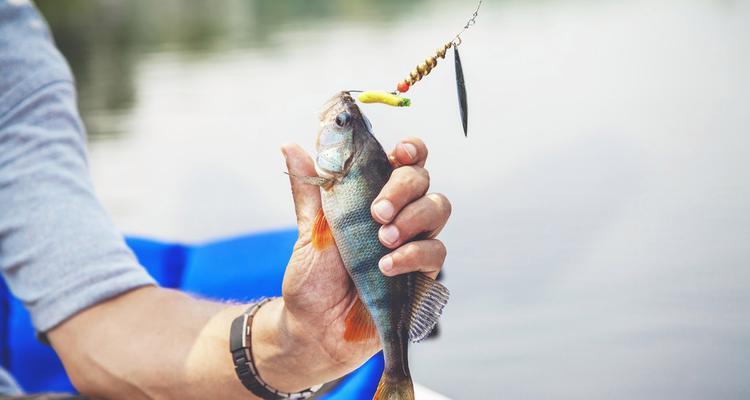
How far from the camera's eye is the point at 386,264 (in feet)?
4.03

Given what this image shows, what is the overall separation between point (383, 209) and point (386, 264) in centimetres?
9

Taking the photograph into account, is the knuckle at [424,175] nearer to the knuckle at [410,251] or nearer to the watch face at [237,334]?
the knuckle at [410,251]

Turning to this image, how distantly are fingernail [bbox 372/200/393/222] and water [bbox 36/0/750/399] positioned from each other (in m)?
0.25

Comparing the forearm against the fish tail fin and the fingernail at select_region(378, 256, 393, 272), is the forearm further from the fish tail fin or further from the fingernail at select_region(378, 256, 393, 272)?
the fingernail at select_region(378, 256, 393, 272)

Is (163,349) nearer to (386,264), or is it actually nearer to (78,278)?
(78,278)

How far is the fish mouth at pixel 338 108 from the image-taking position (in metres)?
1.32

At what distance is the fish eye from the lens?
4.29 feet

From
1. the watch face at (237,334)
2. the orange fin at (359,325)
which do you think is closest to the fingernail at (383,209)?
the orange fin at (359,325)

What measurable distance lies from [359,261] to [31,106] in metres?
1.36

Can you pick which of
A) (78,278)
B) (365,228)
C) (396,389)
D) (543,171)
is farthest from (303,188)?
(543,171)

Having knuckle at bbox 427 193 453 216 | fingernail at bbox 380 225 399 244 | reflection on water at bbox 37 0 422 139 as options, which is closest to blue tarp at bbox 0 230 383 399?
knuckle at bbox 427 193 453 216

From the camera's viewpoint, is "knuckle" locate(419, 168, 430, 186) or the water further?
the water

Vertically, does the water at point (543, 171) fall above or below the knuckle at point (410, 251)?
below

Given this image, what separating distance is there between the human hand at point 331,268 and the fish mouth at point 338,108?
10 centimetres
